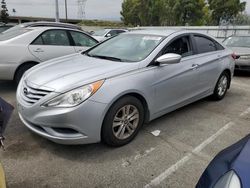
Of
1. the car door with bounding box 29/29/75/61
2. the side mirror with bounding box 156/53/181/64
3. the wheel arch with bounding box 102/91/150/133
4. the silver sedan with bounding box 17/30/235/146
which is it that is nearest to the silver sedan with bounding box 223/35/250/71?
the silver sedan with bounding box 17/30/235/146

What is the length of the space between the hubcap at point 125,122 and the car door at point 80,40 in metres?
3.56

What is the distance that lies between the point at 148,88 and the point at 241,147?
1830mm

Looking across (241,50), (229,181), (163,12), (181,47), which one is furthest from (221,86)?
(163,12)

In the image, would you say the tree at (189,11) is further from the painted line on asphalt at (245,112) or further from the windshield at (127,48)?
Result: the windshield at (127,48)

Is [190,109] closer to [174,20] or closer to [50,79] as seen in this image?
[50,79]

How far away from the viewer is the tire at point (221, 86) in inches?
207

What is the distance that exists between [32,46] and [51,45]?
1.61 ft

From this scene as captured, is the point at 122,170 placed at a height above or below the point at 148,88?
below

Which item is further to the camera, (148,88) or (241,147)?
(148,88)

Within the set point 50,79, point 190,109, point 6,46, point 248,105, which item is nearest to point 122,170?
point 50,79

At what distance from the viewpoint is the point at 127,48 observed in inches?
160

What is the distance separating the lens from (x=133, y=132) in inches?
139

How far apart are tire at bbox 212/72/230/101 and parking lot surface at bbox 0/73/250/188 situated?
943mm

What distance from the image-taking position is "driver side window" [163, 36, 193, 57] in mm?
4020
